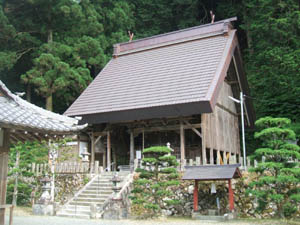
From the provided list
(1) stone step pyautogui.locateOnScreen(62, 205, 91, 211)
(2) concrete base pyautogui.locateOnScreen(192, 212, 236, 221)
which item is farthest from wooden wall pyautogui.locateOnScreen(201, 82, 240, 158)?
(1) stone step pyautogui.locateOnScreen(62, 205, 91, 211)

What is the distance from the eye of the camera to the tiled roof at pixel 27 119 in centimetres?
605

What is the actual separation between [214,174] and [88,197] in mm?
4989

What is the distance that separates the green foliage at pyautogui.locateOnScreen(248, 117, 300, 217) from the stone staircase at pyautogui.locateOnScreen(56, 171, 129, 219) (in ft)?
17.5

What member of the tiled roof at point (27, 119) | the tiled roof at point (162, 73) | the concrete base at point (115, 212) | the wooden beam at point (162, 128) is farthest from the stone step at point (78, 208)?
the tiled roof at point (27, 119)

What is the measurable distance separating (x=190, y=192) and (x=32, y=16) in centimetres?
1657

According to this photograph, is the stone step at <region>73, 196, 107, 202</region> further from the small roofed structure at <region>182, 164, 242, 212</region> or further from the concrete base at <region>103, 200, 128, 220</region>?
the small roofed structure at <region>182, 164, 242, 212</region>

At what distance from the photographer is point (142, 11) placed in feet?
91.0

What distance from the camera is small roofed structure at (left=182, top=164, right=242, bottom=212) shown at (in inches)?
423

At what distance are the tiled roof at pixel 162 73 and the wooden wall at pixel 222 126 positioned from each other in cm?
164

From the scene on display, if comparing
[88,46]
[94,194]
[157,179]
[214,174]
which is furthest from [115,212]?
[88,46]

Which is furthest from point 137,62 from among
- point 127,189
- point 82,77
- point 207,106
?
point 127,189

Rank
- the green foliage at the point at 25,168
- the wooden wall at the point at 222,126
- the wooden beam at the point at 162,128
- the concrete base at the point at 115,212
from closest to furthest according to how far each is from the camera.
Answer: the concrete base at the point at 115,212, the green foliage at the point at 25,168, the wooden beam at the point at 162,128, the wooden wall at the point at 222,126

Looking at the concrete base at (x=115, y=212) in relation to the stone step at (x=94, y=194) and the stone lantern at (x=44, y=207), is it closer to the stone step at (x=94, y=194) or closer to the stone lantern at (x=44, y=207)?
the stone step at (x=94, y=194)

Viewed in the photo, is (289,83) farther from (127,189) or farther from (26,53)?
(26,53)
